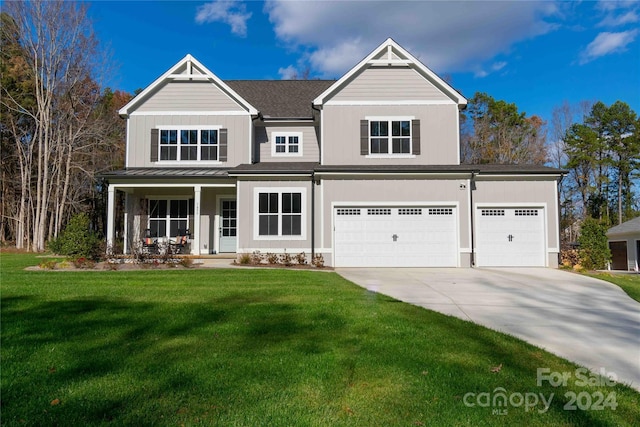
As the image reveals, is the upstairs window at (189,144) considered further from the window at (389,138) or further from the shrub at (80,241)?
the window at (389,138)

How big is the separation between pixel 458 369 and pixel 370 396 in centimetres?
116

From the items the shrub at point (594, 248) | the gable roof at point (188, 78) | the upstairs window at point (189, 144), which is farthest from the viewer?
the upstairs window at point (189, 144)

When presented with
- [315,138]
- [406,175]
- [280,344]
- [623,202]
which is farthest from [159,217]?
[623,202]

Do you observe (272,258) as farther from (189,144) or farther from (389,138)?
(189,144)

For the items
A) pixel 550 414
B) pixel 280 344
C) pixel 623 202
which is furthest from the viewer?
pixel 623 202

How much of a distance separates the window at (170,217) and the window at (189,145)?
6.56 ft

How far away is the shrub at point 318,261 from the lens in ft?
46.1

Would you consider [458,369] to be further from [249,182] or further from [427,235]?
[249,182]

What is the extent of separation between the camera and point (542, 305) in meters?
7.84

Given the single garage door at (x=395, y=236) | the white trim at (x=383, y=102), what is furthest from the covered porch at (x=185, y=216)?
the single garage door at (x=395, y=236)

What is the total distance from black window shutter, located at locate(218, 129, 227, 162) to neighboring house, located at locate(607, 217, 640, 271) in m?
25.1

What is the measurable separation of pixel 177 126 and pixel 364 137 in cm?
811

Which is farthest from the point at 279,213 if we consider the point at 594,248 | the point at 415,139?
the point at 594,248

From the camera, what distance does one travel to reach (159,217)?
18094 mm
